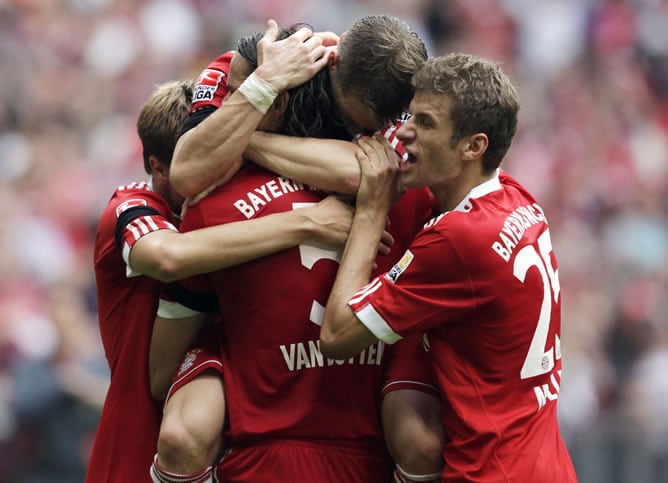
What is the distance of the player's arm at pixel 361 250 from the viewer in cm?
421

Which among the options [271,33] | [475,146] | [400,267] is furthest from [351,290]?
[271,33]

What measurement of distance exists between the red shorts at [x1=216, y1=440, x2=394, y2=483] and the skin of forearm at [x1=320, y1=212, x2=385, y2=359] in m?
0.41

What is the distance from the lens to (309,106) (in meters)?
4.48

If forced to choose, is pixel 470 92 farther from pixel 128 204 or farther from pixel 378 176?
pixel 128 204

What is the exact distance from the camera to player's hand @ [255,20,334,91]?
429 centimetres

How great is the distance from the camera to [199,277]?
449 cm

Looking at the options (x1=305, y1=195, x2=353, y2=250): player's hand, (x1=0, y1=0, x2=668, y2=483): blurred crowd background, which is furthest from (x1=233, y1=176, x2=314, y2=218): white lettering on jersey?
(x1=0, y1=0, x2=668, y2=483): blurred crowd background

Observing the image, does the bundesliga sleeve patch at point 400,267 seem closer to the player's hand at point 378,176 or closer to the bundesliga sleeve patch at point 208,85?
the player's hand at point 378,176

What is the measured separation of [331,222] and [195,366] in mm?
719

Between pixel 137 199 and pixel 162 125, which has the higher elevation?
pixel 162 125

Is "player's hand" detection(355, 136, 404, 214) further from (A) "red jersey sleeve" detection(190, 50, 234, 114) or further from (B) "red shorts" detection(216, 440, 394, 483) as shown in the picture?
(B) "red shorts" detection(216, 440, 394, 483)

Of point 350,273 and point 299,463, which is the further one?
point 299,463

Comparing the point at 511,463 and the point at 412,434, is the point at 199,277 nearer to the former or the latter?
the point at 412,434

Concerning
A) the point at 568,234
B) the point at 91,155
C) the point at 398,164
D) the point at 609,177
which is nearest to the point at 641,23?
the point at 609,177
